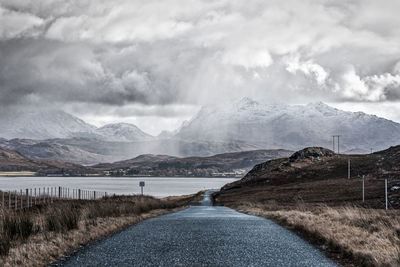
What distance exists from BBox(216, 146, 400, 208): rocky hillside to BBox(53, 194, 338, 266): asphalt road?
4283 centimetres

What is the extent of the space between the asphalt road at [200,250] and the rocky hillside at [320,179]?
42.8 m

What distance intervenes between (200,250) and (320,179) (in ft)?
297

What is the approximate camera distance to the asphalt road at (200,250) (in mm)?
10492

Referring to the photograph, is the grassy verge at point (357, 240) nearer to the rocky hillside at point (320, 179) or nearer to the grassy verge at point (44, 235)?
the grassy verge at point (44, 235)

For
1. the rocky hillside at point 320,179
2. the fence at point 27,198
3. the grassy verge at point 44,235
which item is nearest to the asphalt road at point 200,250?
the grassy verge at point 44,235

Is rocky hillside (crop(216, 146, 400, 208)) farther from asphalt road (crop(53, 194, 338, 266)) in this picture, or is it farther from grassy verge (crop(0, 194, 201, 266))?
grassy verge (crop(0, 194, 201, 266))

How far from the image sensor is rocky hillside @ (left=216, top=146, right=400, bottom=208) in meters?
64.6

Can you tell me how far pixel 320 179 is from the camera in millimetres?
97875

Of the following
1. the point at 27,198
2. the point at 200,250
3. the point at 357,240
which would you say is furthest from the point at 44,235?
the point at 27,198

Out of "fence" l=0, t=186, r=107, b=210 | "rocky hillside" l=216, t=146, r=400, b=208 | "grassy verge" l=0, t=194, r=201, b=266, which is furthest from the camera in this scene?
"rocky hillside" l=216, t=146, r=400, b=208

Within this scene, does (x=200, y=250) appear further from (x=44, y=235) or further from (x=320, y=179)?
(x=320, y=179)

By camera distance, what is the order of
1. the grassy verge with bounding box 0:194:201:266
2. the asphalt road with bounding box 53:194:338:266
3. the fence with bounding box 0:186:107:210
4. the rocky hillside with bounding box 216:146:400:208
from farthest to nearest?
the rocky hillside with bounding box 216:146:400:208 < the fence with bounding box 0:186:107:210 < the grassy verge with bounding box 0:194:201:266 < the asphalt road with bounding box 53:194:338:266

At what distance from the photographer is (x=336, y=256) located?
11.8 m

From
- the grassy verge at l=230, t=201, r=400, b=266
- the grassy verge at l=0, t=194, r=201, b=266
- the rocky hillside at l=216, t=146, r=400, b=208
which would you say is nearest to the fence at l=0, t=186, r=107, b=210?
the grassy verge at l=0, t=194, r=201, b=266
